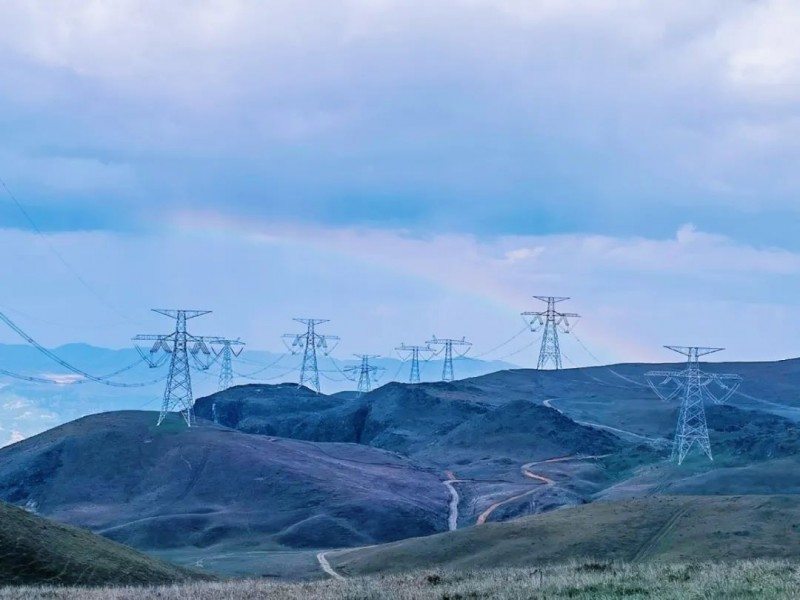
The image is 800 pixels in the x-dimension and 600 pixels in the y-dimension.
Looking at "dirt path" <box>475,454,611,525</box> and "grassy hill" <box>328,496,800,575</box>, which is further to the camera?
"dirt path" <box>475,454,611,525</box>

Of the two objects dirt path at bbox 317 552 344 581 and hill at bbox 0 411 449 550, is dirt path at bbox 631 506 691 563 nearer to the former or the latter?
dirt path at bbox 317 552 344 581

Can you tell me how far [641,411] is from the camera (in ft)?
537

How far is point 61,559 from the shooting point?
39.7 m

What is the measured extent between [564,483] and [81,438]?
A: 58.1 meters

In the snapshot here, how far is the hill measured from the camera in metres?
88.2

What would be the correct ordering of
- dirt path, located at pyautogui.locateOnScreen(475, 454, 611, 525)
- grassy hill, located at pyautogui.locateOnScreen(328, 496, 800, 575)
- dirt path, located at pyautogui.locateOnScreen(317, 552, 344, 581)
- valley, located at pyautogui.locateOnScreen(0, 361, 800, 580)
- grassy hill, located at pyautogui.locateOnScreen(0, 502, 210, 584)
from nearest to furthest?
grassy hill, located at pyautogui.locateOnScreen(0, 502, 210, 584) → grassy hill, located at pyautogui.locateOnScreen(328, 496, 800, 575) → dirt path, located at pyautogui.locateOnScreen(317, 552, 344, 581) → valley, located at pyautogui.locateOnScreen(0, 361, 800, 580) → dirt path, located at pyautogui.locateOnScreen(475, 454, 611, 525)

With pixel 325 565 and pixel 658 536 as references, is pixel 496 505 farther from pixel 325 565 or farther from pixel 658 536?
pixel 658 536

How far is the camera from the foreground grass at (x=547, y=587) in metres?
20.7

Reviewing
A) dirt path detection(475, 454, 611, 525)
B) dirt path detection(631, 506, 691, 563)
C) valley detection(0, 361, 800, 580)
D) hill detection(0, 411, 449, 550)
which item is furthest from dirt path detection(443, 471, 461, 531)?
dirt path detection(631, 506, 691, 563)

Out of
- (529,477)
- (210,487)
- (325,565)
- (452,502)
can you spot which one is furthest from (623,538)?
(210,487)

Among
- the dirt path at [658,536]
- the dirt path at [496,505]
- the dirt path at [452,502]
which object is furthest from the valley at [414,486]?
the dirt path at [496,505]

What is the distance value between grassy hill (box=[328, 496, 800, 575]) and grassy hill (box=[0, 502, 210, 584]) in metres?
15.7

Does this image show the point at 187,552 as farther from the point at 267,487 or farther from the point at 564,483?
the point at 564,483

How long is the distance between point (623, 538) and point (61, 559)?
30.4 metres
